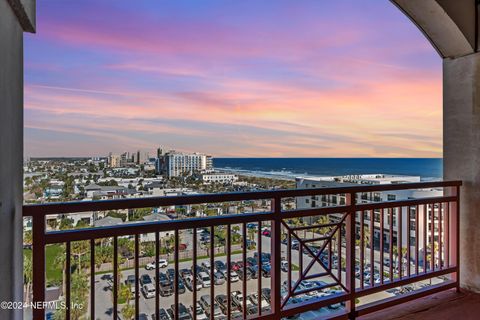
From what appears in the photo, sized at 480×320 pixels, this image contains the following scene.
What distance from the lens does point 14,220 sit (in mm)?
1273

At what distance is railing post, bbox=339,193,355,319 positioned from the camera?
2330 millimetres

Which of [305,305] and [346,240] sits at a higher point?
[346,240]

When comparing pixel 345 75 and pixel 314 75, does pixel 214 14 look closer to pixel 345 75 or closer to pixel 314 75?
pixel 314 75

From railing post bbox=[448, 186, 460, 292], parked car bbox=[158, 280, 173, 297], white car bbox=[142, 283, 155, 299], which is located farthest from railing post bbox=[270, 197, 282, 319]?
railing post bbox=[448, 186, 460, 292]

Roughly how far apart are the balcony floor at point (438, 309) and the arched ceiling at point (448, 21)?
2.20 m

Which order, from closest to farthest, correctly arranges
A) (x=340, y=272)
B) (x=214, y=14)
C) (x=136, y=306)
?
(x=136, y=306) → (x=340, y=272) → (x=214, y=14)

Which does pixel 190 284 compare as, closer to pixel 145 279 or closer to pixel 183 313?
pixel 183 313

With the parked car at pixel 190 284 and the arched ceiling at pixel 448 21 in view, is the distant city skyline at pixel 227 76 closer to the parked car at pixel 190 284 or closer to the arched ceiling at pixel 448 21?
the arched ceiling at pixel 448 21

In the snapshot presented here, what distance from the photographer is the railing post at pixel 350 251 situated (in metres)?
2.33

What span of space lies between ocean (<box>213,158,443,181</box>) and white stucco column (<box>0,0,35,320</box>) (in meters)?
2.50

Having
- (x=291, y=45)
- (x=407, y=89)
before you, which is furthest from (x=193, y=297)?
(x=407, y=89)

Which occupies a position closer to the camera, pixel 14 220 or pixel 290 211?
pixel 14 220

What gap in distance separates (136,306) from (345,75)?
599cm

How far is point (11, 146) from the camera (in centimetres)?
125
